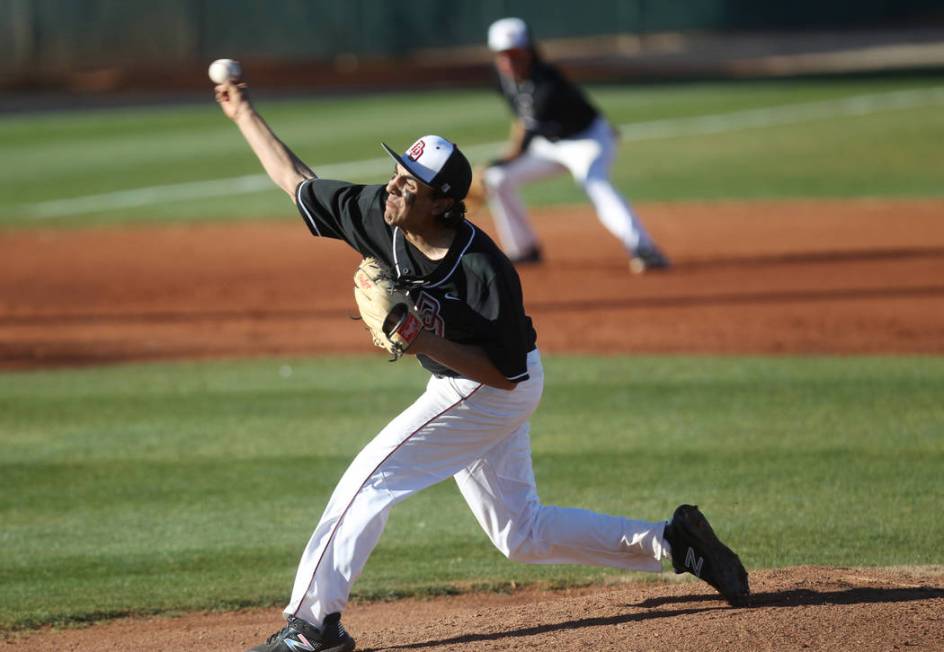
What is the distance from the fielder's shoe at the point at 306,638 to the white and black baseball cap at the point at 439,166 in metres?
1.53

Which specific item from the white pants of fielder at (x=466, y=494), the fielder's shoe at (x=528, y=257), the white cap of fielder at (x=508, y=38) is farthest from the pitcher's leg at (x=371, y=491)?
the fielder's shoe at (x=528, y=257)

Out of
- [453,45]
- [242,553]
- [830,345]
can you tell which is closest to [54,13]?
[453,45]

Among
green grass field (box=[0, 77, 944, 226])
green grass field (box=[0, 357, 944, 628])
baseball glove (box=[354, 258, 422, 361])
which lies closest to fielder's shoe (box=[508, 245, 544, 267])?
green grass field (box=[0, 357, 944, 628])

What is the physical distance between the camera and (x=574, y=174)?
12273 millimetres

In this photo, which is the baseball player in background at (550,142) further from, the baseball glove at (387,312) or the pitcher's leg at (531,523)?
the baseball glove at (387,312)

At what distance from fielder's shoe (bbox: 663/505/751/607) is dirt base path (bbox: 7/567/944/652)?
0.09 meters

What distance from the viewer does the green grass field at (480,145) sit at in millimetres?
17250

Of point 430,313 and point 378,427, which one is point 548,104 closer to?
point 378,427

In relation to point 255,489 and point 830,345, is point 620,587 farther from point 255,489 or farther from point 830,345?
point 830,345

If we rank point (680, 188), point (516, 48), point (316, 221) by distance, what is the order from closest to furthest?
point (316, 221) < point (516, 48) < point (680, 188)

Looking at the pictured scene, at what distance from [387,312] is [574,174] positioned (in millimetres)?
7987

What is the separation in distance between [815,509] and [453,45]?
2743 cm

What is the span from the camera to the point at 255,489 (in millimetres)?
7145

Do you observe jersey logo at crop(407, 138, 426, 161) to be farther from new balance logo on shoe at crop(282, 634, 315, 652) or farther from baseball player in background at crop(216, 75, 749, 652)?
new balance logo on shoe at crop(282, 634, 315, 652)
